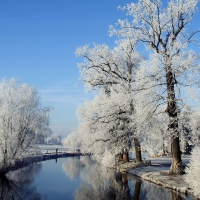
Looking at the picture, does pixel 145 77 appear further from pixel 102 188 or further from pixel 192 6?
pixel 102 188

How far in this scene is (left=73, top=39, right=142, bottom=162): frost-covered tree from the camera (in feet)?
86.3

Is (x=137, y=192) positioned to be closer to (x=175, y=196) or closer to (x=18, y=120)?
(x=175, y=196)

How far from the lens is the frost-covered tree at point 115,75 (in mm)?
26297

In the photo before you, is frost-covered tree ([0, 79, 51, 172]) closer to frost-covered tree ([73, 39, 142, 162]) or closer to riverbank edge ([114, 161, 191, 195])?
frost-covered tree ([73, 39, 142, 162])

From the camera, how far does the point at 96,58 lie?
88.0 feet

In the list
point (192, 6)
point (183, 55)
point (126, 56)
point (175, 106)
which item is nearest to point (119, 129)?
point (126, 56)

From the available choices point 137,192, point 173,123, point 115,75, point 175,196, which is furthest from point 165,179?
point 115,75

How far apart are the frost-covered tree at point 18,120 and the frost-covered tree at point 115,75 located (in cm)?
609

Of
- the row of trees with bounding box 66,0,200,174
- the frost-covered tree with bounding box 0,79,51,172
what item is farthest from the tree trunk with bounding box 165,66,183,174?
the frost-covered tree with bounding box 0,79,51,172

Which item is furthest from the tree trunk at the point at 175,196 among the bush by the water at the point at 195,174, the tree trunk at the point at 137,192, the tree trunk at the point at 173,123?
the tree trunk at the point at 173,123

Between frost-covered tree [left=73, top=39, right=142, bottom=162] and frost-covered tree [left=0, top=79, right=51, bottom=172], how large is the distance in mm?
6090

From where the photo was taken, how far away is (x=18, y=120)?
85.1 ft

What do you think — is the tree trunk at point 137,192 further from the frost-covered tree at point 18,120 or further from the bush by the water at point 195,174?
the frost-covered tree at point 18,120

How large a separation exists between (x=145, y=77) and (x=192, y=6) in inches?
245
